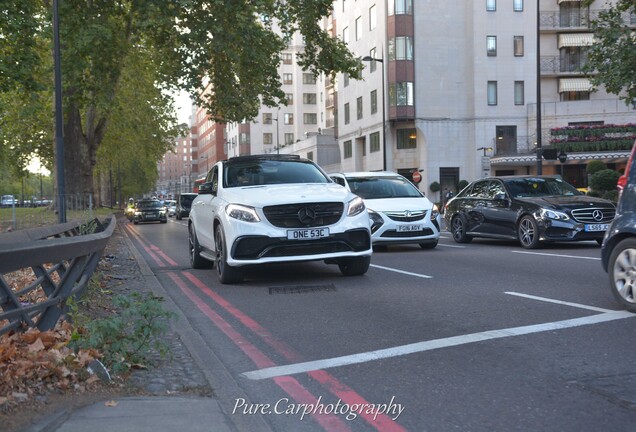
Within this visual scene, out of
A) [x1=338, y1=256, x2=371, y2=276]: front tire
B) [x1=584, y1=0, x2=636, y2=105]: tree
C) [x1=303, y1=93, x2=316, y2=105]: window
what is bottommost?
[x1=338, y1=256, x2=371, y2=276]: front tire

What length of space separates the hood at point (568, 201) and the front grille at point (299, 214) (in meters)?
6.27

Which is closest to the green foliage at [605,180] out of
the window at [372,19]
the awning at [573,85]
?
the awning at [573,85]

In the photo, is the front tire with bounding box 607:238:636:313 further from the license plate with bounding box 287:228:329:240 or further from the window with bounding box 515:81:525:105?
the window with bounding box 515:81:525:105

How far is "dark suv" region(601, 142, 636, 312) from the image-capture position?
6645 millimetres

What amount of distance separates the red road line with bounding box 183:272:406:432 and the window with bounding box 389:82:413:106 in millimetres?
41921

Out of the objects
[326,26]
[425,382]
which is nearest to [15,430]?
[425,382]

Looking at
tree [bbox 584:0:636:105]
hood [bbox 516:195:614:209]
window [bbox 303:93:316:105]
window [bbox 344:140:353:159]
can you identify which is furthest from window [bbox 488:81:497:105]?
window [bbox 303:93:316:105]

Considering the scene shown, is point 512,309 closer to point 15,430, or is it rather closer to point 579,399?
point 579,399

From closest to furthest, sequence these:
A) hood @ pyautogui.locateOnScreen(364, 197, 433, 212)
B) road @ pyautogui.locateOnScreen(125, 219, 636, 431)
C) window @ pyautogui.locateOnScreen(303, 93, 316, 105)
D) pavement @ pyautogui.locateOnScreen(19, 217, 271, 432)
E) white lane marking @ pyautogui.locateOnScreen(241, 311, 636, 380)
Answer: pavement @ pyautogui.locateOnScreen(19, 217, 271, 432) → road @ pyautogui.locateOnScreen(125, 219, 636, 431) → white lane marking @ pyautogui.locateOnScreen(241, 311, 636, 380) → hood @ pyautogui.locateOnScreen(364, 197, 433, 212) → window @ pyautogui.locateOnScreen(303, 93, 316, 105)

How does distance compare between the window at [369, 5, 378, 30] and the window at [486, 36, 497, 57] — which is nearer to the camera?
the window at [486, 36, 497, 57]

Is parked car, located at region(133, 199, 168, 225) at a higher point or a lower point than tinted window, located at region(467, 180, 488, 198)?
lower

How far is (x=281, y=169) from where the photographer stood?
415 inches

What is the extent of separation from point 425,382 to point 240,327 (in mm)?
2577

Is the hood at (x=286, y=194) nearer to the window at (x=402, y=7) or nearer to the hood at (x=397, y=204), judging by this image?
the hood at (x=397, y=204)
